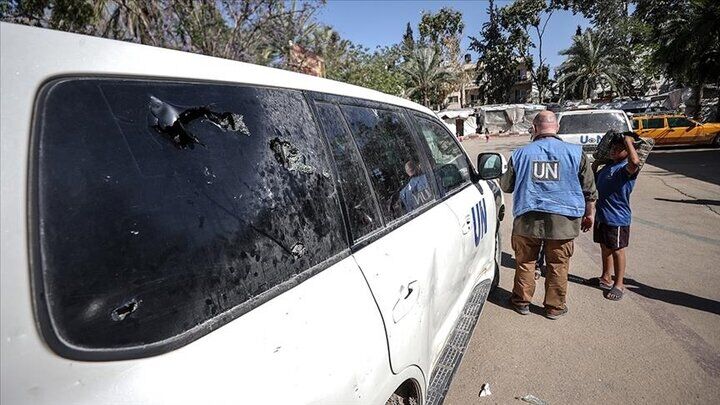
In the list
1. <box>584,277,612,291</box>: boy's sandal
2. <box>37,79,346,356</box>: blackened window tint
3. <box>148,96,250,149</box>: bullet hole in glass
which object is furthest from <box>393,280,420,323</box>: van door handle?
<box>584,277,612,291</box>: boy's sandal

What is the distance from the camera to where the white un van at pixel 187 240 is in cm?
66

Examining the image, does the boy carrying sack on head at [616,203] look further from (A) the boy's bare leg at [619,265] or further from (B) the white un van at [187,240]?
(B) the white un van at [187,240]

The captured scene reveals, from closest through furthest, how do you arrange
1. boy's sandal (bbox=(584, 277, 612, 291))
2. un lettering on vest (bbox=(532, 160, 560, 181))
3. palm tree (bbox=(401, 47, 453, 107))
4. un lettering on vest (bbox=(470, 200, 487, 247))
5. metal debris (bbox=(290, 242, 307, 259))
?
metal debris (bbox=(290, 242, 307, 259)) → un lettering on vest (bbox=(470, 200, 487, 247)) → un lettering on vest (bbox=(532, 160, 560, 181)) → boy's sandal (bbox=(584, 277, 612, 291)) → palm tree (bbox=(401, 47, 453, 107))

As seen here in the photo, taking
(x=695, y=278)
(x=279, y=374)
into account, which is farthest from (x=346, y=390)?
(x=695, y=278)

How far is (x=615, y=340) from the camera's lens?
308 cm

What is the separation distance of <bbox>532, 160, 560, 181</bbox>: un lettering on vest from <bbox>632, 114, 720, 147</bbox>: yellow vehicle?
17.4 m

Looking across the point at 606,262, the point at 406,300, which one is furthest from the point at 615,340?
the point at 406,300

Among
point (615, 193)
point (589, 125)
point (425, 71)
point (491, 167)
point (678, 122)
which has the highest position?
point (425, 71)

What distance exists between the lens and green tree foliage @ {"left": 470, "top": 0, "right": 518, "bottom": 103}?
147ft

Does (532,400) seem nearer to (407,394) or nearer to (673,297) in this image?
(407,394)

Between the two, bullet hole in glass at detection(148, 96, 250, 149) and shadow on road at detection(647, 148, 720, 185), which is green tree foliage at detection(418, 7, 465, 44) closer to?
shadow on road at detection(647, 148, 720, 185)

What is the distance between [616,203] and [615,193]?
0.10 meters

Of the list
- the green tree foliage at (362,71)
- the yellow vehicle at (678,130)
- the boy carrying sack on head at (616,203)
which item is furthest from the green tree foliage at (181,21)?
the yellow vehicle at (678,130)

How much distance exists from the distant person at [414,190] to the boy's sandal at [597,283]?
286cm
